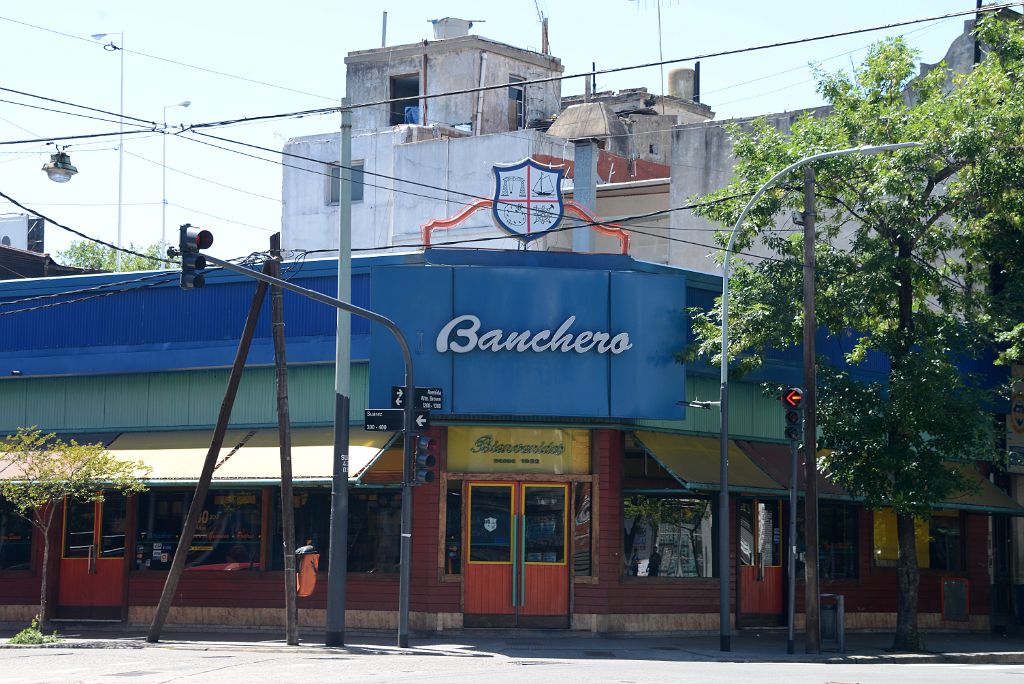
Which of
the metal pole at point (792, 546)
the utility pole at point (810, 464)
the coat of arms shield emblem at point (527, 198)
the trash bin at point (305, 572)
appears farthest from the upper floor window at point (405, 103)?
the metal pole at point (792, 546)

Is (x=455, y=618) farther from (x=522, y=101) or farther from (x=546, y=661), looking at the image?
(x=522, y=101)

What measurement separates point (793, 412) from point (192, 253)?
11908mm

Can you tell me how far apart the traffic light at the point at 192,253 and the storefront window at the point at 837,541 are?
1670cm

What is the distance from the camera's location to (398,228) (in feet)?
173

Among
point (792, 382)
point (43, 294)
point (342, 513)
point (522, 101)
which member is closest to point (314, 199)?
point (522, 101)

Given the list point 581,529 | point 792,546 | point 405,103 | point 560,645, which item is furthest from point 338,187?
point 792,546

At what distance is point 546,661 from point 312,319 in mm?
9656

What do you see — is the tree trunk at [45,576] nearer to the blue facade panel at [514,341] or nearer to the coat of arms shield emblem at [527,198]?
the blue facade panel at [514,341]

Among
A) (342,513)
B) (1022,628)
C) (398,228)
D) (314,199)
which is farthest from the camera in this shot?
(314,199)

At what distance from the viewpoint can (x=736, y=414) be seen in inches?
1196

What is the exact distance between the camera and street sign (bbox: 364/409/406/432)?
24.2 meters

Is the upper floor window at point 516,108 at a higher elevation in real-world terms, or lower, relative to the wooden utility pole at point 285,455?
higher

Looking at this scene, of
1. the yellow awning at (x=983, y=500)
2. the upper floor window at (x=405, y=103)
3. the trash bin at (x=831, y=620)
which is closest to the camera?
the trash bin at (x=831, y=620)

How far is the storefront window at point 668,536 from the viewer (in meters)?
28.1
